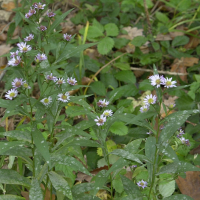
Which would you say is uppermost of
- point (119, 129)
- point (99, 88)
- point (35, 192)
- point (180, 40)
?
point (180, 40)

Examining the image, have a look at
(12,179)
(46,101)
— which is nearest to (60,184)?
(12,179)

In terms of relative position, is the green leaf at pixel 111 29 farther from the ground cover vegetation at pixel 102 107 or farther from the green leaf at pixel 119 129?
the green leaf at pixel 119 129

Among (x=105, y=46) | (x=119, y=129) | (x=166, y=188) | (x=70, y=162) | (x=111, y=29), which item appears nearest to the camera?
(x=70, y=162)

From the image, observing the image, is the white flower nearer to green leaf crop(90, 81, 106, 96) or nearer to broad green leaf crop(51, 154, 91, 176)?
broad green leaf crop(51, 154, 91, 176)

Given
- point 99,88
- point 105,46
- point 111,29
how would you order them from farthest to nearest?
point 111,29 → point 105,46 → point 99,88

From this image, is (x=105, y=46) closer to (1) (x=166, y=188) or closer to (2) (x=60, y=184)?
(1) (x=166, y=188)

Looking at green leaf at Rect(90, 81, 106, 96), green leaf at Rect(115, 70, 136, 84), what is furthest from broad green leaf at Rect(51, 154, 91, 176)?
green leaf at Rect(115, 70, 136, 84)
